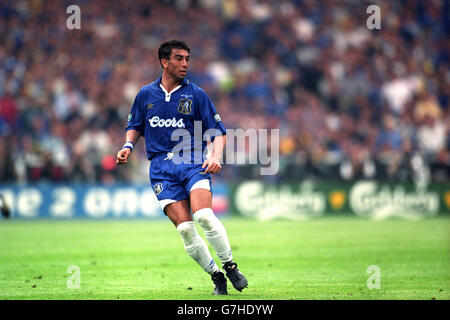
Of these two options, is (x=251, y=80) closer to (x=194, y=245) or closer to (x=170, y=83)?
(x=170, y=83)

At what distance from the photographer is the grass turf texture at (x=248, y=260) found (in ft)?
28.8

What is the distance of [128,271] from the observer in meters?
11.1

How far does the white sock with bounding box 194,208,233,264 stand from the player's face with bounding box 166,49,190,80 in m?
1.54

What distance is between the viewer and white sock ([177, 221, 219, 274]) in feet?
27.0

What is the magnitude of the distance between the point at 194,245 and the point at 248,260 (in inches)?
173

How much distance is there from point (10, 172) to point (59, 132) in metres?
1.92

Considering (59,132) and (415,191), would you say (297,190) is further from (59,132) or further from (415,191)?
(59,132)

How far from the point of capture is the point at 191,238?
8.26 metres

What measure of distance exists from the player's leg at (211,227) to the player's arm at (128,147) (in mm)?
821

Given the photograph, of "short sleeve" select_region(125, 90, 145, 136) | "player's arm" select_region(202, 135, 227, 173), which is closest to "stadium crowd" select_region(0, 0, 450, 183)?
"short sleeve" select_region(125, 90, 145, 136)

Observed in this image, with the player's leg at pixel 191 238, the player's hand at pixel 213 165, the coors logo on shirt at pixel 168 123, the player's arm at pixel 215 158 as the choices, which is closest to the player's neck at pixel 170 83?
the coors logo on shirt at pixel 168 123

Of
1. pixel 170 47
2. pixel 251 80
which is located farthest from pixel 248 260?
pixel 251 80

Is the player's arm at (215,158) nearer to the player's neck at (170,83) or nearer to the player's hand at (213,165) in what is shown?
the player's hand at (213,165)
